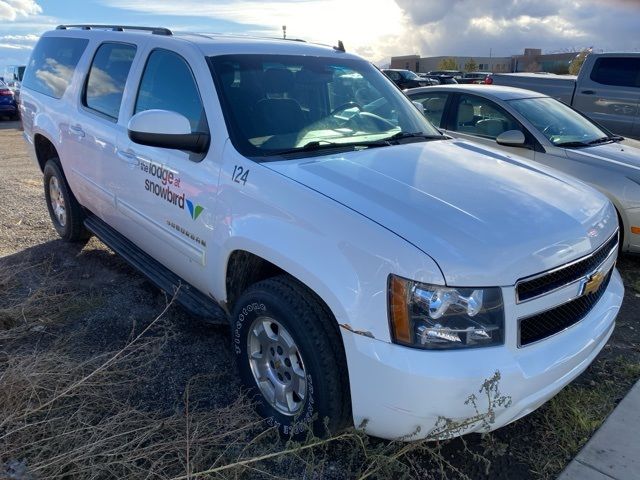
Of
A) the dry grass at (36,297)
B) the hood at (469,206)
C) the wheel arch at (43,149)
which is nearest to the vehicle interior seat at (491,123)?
the hood at (469,206)

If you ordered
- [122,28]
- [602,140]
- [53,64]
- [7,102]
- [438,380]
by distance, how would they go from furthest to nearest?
1. [7,102]
2. [602,140]
3. [53,64]
4. [122,28]
5. [438,380]

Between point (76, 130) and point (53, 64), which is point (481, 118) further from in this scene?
point (53, 64)

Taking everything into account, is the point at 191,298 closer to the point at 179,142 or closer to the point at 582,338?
the point at 179,142

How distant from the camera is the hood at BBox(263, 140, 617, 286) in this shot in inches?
87.3

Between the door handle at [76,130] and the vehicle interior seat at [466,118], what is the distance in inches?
161

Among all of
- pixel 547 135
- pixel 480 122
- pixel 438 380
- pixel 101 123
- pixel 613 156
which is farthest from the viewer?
pixel 480 122

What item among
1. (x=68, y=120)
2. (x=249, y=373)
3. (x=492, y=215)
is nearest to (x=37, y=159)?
(x=68, y=120)

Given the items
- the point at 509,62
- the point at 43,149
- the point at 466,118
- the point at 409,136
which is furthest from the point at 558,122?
the point at 509,62

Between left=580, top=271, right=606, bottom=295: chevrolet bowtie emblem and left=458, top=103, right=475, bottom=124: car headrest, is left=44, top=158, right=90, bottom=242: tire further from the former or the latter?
left=580, top=271, right=606, bottom=295: chevrolet bowtie emblem

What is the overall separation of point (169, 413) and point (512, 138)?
14.1ft

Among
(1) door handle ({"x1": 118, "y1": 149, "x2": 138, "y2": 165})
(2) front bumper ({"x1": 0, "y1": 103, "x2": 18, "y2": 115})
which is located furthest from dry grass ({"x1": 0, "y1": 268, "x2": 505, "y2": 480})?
(2) front bumper ({"x1": 0, "y1": 103, "x2": 18, "y2": 115})

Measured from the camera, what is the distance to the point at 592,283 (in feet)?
8.65

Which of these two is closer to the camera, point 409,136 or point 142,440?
point 142,440

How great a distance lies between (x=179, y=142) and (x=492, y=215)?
167 centimetres
